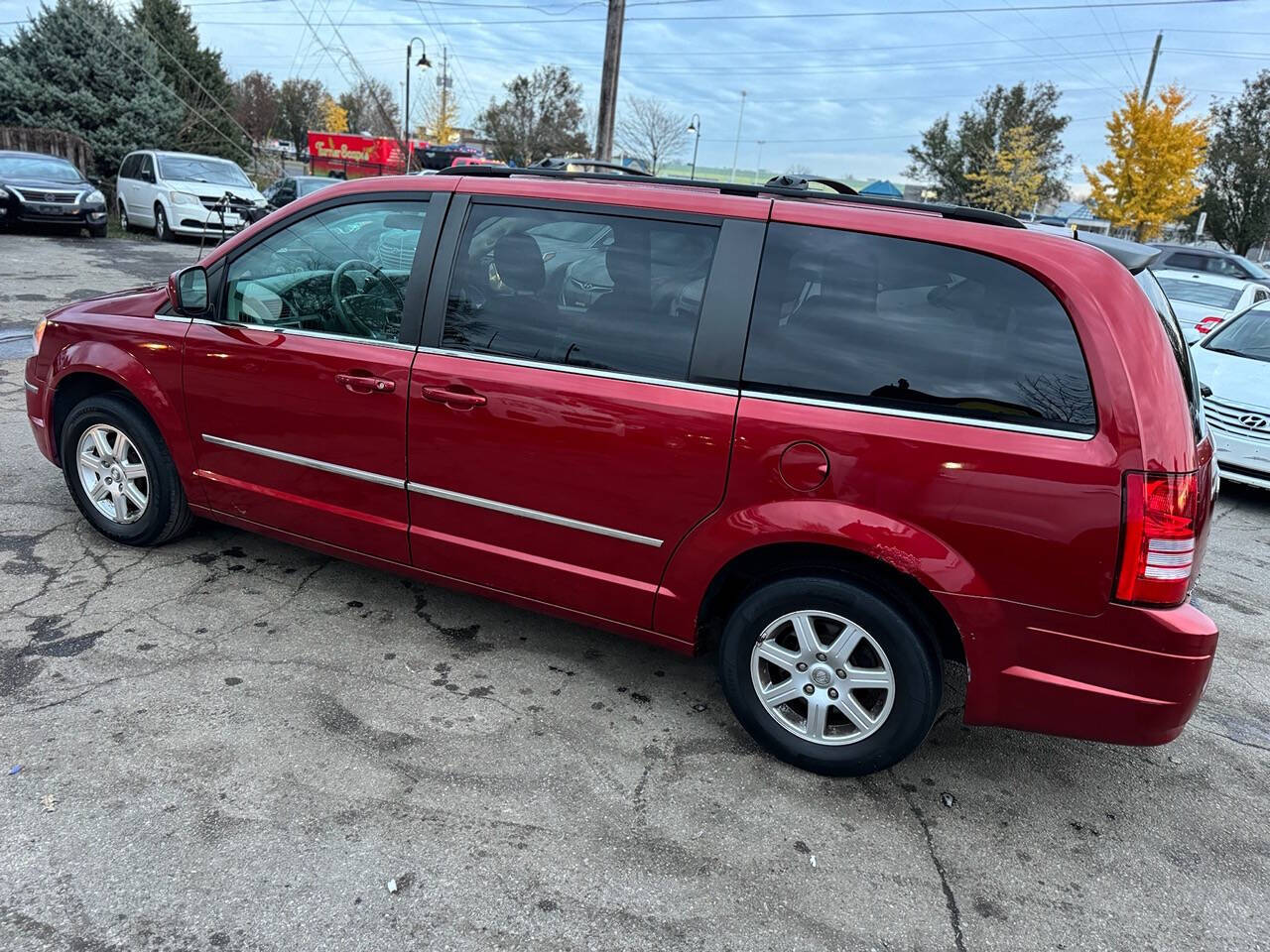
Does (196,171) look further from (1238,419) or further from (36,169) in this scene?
(1238,419)

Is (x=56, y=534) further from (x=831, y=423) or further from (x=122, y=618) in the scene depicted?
(x=831, y=423)

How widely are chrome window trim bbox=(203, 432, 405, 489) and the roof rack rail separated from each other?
49.4 inches

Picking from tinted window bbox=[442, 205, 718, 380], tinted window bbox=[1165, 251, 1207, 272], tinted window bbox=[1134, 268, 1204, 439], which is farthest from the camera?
tinted window bbox=[1165, 251, 1207, 272]

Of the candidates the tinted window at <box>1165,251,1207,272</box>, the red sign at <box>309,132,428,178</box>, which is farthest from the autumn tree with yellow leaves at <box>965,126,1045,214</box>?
the red sign at <box>309,132,428,178</box>

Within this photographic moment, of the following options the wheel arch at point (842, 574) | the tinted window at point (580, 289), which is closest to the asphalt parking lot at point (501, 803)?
the wheel arch at point (842, 574)

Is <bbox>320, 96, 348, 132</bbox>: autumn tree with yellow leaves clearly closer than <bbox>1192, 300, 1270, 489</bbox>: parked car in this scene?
No

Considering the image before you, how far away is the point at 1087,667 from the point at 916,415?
89 cm

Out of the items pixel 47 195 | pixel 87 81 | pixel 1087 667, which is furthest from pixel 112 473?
pixel 87 81

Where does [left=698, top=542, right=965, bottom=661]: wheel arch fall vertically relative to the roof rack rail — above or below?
below

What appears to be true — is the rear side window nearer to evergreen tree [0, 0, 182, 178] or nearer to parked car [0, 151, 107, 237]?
parked car [0, 151, 107, 237]

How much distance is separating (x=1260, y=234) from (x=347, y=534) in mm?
45538

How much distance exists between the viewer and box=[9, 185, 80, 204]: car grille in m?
15.5

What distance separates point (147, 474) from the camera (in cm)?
409

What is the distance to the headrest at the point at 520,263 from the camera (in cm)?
319
